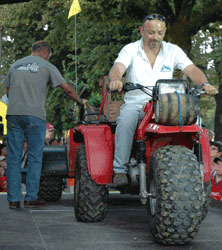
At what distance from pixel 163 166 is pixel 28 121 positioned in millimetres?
2898

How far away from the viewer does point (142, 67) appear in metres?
5.80

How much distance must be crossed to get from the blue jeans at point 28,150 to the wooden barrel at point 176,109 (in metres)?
2.73

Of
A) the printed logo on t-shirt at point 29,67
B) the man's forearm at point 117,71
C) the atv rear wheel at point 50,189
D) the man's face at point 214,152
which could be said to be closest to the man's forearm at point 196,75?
the man's forearm at point 117,71

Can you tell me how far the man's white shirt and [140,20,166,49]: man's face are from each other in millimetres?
99

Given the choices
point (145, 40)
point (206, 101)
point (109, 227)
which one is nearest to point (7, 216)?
point (109, 227)

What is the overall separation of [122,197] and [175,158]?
4.54 m

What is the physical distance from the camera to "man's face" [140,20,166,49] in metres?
5.79

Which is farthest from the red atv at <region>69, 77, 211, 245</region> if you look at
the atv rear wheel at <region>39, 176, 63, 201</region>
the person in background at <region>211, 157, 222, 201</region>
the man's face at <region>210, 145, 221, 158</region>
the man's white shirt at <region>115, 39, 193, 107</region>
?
the man's face at <region>210, 145, 221, 158</region>

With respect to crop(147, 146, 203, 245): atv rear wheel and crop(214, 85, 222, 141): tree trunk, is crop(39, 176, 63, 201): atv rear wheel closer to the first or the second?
crop(147, 146, 203, 245): atv rear wheel

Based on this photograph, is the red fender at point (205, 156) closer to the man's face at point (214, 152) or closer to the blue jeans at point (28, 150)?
the blue jeans at point (28, 150)

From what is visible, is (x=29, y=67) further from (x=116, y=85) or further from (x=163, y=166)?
(x=163, y=166)

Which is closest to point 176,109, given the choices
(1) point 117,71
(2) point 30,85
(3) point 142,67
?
(1) point 117,71

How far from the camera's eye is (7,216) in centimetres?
627

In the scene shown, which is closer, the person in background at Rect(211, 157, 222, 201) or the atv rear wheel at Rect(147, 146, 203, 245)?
the atv rear wheel at Rect(147, 146, 203, 245)
